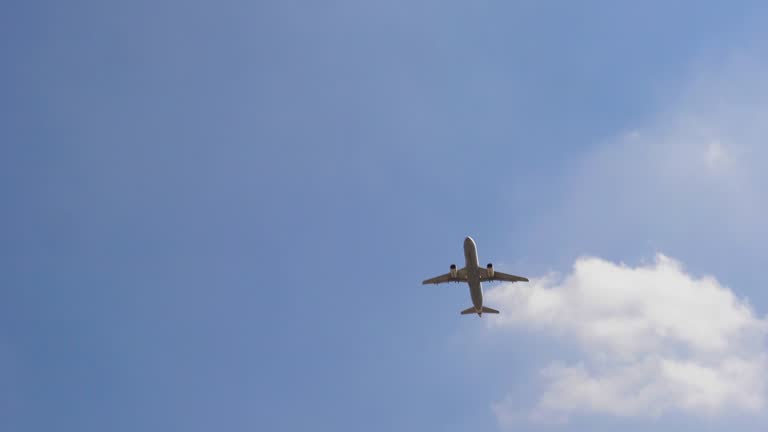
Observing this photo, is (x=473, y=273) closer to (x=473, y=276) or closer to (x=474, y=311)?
(x=473, y=276)

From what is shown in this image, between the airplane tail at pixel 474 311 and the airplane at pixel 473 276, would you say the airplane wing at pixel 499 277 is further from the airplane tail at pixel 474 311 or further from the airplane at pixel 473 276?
the airplane tail at pixel 474 311

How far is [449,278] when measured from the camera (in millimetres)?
155375

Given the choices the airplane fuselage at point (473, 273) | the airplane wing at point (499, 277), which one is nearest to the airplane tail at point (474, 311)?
the airplane fuselage at point (473, 273)

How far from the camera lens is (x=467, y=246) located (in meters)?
144

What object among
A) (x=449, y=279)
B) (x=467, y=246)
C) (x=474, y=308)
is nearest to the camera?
(x=467, y=246)

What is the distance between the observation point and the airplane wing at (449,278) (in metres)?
153

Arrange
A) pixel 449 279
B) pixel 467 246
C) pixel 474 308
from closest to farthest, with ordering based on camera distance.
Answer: pixel 467 246 < pixel 449 279 < pixel 474 308

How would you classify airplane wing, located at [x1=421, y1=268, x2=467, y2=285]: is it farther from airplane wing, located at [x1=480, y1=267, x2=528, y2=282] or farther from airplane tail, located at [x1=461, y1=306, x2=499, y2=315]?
airplane tail, located at [x1=461, y1=306, x2=499, y2=315]

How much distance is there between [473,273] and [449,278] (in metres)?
6.10

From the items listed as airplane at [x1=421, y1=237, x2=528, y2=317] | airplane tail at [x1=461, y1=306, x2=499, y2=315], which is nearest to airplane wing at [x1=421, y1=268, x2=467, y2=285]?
airplane at [x1=421, y1=237, x2=528, y2=317]

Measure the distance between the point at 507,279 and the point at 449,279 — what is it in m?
12.4

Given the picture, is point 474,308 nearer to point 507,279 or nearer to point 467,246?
point 507,279

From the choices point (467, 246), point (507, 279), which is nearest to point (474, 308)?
point (507, 279)

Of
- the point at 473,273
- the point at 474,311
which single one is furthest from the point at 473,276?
the point at 474,311
